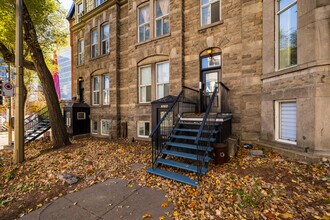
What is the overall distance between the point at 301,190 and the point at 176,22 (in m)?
7.97

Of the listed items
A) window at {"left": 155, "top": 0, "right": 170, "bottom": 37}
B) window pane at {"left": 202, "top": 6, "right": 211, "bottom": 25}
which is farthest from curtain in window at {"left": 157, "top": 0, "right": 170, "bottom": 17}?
window pane at {"left": 202, "top": 6, "right": 211, "bottom": 25}

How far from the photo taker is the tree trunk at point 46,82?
7.14m

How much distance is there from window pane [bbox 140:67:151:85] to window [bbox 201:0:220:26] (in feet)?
12.2

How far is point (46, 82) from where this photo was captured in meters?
7.58

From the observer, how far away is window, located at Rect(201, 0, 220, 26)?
23.5 ft

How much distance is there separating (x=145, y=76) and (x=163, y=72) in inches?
49.6

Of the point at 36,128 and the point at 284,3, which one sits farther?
the point at 36,128

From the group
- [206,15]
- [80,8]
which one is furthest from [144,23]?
[80,8]

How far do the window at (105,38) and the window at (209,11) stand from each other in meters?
6.81

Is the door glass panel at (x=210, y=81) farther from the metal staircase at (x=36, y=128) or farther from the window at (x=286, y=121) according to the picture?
the metal staircase at (x=36, y=128)

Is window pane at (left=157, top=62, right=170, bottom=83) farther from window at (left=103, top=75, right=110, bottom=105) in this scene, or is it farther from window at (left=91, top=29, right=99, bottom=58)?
window at (left=91, top=29, right=99, bottom=58)

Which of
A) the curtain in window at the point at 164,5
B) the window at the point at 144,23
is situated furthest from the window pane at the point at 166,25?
the window at the point at 144,23

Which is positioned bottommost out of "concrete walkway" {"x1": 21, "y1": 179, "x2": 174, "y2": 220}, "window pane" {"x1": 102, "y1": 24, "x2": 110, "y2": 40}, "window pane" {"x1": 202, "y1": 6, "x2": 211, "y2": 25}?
"concrete walkway" {"x1": 21, "y1": 179, "x2": 174, "y2": 220}

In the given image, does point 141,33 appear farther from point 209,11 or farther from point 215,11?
point 215,11
